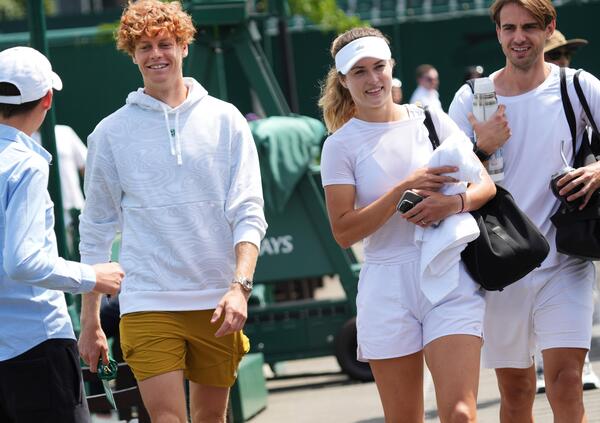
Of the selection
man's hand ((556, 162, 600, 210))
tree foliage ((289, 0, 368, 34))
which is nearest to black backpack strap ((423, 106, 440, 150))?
man's hand ((556, 162, 600, 210))

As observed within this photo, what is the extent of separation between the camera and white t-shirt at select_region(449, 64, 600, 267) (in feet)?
18.7

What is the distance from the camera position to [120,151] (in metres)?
5.52

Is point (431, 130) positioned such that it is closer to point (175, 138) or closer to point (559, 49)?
point (175, 138)

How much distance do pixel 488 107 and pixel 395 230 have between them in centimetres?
66

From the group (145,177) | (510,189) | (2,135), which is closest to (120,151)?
(145,177)

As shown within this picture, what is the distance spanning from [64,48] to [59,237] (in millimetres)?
12609

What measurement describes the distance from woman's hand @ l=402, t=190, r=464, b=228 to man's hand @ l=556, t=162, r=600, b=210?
488mm

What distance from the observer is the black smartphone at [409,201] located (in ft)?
17.1

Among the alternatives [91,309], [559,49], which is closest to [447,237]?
[91,309]

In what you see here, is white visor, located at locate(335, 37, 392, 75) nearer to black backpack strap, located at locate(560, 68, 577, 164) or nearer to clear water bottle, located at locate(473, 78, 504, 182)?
clear water bottle, located at locate(473, 78, 504, 182)

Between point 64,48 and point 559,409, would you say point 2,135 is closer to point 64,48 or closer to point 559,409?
point 559,409

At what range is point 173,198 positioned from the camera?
5441mm

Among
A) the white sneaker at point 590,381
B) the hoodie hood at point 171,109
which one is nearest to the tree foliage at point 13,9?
the white sneaker at point 590,381

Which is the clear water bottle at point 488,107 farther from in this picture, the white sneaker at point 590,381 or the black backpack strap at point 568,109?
the white sneaker at point 590,381
